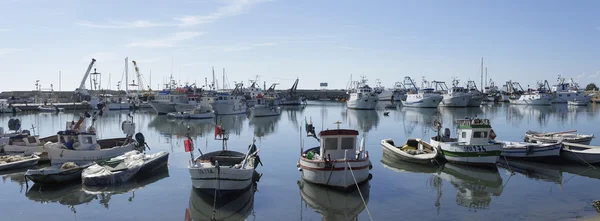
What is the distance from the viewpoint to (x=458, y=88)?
93.5 m

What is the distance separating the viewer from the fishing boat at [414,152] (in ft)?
79.9

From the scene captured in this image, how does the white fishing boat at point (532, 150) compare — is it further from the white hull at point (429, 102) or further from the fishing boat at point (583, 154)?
the white hull at point (429, 102)

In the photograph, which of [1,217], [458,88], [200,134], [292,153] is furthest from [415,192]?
[458,88]

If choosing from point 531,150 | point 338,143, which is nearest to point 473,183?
point 531,150

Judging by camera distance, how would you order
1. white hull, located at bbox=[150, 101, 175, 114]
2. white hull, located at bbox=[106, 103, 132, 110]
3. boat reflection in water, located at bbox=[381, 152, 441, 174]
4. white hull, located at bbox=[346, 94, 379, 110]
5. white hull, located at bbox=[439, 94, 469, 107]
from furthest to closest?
white hull, located at bbox=[439, 94, 469, 107] < white hull, located at bbox=[346, 94, 379, 110] < white hull, located at bbox=[106, 103, 132, 110] < white hull, located at bbox=[150, 101, 175, 114] < boat reflection in water, located at bbox=[381, 152, 441, 174]

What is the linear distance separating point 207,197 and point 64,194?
18.8ft

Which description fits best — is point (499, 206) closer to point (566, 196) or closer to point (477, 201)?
point (477, 201)

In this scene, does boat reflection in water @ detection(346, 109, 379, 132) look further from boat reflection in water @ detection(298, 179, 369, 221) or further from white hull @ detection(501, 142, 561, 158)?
boat reflection in water @ detection(298, 179, 369, 221)

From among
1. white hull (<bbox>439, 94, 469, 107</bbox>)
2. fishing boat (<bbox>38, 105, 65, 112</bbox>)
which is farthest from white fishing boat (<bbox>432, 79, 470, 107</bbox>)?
fishing boat (<bbox>38, 105, 65, 112</bbox>)

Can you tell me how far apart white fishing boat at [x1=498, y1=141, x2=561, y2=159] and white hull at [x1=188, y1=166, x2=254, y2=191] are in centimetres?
1513

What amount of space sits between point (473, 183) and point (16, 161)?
833 inches

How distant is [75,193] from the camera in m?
18.5

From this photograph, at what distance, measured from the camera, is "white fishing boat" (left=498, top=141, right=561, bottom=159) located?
2425 cm

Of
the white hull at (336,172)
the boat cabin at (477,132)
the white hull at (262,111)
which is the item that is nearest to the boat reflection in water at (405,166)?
the boat cabin at (477,132)
